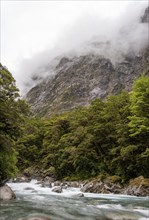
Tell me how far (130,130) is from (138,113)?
116 inches

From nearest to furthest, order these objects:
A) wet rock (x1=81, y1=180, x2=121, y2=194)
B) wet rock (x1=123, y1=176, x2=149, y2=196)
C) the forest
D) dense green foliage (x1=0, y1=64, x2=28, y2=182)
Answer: dense green foliage (x1=0, y1=64, x2=28, y2=182) → the forest → wet rock (x1=123, y1=176, x2=149, y2=196) → wet rock (x1=81, y1=180, x2=121, y2=194)

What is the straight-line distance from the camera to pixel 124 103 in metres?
55.6

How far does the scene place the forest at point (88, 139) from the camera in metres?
30.6

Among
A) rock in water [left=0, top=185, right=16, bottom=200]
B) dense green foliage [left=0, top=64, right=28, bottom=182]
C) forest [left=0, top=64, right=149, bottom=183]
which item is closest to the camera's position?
rock in water [left=0, top=185, right=16, bottom=200]

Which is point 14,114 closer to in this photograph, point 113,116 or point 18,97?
point 18,97

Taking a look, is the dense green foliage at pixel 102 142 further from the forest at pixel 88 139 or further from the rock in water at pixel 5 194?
the rock in water at pixel 5 194

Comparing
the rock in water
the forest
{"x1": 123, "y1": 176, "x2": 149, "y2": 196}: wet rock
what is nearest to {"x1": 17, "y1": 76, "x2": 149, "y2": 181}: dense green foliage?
the forest

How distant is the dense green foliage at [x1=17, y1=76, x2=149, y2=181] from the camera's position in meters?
46.2

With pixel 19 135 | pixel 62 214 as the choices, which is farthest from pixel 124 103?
pixel 62 214

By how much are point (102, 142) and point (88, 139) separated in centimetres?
275

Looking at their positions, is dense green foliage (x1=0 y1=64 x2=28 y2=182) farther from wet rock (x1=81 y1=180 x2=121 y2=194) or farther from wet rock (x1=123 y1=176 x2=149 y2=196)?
wet rock (x1=123 y1=176 x2=149 y2=196)

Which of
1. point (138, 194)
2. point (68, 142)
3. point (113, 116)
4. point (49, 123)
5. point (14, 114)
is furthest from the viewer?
point (49, 123)

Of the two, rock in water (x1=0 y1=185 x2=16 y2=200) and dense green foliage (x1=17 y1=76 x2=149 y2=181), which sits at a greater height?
dense green foliage (x1=17 y1=76 x2=149 y2=181)

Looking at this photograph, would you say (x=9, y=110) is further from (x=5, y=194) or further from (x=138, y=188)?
(x=138, y=188)
